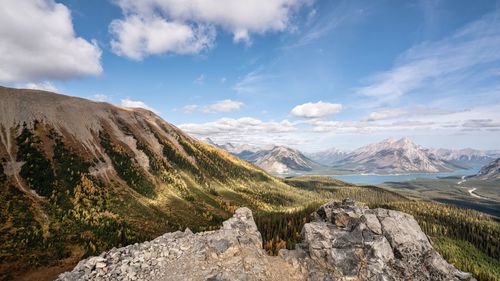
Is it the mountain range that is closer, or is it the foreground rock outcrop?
the foreground rock outcrop

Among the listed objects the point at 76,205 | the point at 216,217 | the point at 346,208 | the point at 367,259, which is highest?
the point at 346,208

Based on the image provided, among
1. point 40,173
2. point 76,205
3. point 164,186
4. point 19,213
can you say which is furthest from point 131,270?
point 164,186

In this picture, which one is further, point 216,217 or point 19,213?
point 216,217

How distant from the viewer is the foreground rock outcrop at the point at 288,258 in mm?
30000

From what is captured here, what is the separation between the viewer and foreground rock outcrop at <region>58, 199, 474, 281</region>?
3000cm

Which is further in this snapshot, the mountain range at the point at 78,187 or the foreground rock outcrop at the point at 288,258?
the mountain range at the point at 78,187

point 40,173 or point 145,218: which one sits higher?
point 40,173

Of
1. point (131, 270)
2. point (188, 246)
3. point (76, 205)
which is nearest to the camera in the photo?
point (131, 270)

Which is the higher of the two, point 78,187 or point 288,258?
point 288,258

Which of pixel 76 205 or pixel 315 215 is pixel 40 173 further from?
pixel 315 215

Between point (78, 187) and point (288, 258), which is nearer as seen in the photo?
point (288, 258)

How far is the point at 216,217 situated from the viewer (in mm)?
140500

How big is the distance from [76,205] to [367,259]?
92129 millimetres

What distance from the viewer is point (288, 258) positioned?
35750 millimetres
